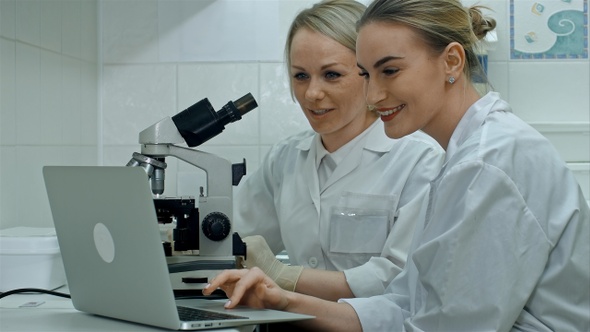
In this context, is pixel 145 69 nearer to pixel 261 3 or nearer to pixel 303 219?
pixel 261 3

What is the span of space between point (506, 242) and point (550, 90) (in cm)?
143

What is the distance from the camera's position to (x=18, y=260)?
159 cm

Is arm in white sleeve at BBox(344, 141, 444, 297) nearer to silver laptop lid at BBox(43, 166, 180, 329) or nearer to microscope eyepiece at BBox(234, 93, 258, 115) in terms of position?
microscope eyepiece at BBox(234, 93, 258, 115)

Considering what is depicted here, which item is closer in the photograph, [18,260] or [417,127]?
[417,127]

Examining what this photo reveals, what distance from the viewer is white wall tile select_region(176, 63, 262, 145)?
2490 mm

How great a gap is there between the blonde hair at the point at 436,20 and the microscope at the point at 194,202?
0.39m

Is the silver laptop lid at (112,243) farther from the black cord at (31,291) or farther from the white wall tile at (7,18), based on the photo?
the white wall tile at (7,18)

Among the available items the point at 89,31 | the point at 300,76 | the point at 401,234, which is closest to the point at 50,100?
the point at 89,31

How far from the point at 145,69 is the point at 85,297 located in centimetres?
136

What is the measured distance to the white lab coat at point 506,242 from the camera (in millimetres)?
1139

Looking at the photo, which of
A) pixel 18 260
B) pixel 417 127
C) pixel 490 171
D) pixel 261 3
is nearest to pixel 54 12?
pixel 261 3

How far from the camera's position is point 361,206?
1858mm

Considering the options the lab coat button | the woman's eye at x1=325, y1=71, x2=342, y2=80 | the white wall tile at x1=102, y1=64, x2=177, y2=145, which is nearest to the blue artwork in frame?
the woman's eye at x1=325, y1=71, x2=342, y2=80

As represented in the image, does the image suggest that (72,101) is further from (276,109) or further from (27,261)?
(27,261)
